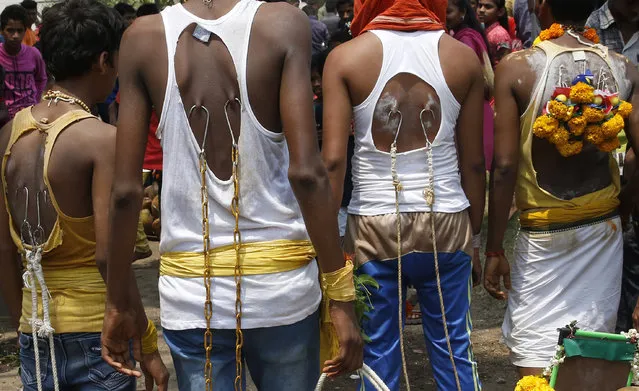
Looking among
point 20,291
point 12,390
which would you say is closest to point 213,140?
point 20,291

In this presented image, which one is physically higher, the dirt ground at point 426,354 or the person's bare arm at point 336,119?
the person's bare arm at point 336,119

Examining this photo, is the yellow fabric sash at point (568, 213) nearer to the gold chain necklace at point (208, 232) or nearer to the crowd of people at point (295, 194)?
the crowd of people at point (295, 194)

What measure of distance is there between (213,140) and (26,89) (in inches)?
309

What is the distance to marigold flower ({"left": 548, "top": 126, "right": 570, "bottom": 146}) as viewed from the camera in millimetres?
4039

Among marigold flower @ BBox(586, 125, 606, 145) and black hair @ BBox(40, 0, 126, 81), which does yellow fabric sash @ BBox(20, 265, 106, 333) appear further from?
marigold flower @ BBox(586, 125, 606, 145)

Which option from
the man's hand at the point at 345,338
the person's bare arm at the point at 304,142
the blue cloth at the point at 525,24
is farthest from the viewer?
the blue cloth at the point at 525,24

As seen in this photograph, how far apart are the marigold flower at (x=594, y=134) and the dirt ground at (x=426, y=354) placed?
193cm

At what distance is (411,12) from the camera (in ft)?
13.1

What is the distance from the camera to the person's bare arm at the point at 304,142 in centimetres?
267

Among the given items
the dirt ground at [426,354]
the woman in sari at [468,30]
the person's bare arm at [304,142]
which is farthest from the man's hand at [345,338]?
the woman in sari at [468,30]

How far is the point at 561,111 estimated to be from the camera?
400 cm

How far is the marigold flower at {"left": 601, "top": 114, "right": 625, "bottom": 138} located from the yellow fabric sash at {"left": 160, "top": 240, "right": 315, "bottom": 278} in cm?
183

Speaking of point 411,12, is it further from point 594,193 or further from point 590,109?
point 594,193

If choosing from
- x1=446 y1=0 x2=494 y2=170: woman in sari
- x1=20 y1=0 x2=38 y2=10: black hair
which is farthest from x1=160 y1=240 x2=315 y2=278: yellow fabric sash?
x1=20 y1=0 x2=38 y2=10: black hair
